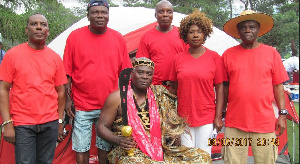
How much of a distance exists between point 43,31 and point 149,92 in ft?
3.68

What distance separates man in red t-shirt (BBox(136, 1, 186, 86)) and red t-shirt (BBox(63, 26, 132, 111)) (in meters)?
0.48

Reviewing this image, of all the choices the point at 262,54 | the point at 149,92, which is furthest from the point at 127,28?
the point at 262,54

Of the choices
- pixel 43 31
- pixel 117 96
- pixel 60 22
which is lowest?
pixel 117 96

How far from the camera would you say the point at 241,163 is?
10.1 feet

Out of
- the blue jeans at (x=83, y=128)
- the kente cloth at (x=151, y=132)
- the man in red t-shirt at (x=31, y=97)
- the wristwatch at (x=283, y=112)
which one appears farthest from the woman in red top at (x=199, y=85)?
the man in red t-shirt at (x=31, y=97)

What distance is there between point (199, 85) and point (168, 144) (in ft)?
2.05

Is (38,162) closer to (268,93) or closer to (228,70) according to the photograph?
(228,70)

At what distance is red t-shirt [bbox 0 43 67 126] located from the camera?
2.79m

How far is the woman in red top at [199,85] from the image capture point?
3.06 meters

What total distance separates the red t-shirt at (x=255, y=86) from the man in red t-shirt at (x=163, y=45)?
2.61 feet

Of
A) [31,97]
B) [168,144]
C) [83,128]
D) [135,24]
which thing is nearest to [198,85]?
[168,144]

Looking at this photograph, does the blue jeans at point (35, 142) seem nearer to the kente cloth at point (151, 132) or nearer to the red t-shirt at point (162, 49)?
the kente cloth at point (151, 132)

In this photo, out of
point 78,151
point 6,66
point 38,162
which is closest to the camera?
point 6,66

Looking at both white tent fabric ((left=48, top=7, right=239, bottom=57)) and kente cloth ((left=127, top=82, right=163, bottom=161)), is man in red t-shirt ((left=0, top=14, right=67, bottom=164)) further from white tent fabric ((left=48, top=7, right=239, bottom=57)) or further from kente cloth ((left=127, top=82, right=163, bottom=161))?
white tent fabric ((left=48, top=7, right=239, bottom=57))
